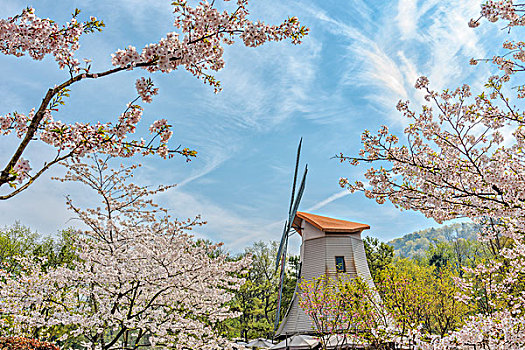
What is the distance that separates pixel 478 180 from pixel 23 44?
19.0ft

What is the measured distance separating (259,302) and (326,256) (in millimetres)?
7572

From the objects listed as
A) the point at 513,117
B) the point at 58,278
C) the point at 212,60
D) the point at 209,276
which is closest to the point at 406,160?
the point at 513,117

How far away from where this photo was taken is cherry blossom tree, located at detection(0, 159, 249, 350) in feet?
23.0

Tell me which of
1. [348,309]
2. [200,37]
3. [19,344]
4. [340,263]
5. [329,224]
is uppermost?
[329,224]

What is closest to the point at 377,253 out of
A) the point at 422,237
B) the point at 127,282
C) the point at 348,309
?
the point at 348,309

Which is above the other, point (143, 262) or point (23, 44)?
point (23, 44)

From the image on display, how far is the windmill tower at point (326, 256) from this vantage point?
15.2m

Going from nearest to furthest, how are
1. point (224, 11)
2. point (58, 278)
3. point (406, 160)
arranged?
point (224, 11) → point (406, 160) → point (58, 278)

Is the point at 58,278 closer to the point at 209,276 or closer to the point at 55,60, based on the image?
the point at 209,276

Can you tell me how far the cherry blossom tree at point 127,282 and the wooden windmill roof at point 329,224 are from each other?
8.35m

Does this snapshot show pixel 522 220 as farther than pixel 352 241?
No

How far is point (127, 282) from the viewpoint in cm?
766

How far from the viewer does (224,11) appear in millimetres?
2904

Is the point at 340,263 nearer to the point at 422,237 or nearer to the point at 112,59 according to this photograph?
the point at 112,59
